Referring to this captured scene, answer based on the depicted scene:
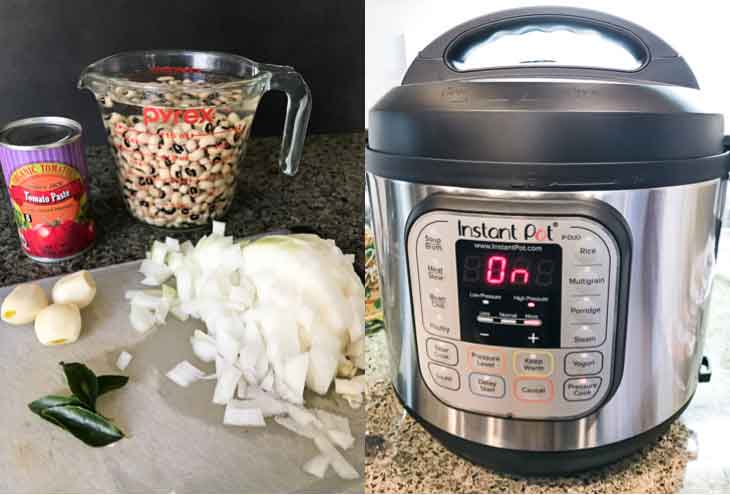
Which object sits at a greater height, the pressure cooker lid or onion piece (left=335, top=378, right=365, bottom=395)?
the pressure cooker lid

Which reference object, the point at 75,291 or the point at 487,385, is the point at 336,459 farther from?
the point at 75,291

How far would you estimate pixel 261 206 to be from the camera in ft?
3.57

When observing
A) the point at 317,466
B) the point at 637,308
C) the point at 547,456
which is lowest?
the point at 317,466

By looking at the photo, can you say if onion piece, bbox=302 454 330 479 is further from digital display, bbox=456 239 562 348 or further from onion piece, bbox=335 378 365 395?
digital display, bbox=456 239 562 348

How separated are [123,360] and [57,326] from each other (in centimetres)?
9

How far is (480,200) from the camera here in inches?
16.2

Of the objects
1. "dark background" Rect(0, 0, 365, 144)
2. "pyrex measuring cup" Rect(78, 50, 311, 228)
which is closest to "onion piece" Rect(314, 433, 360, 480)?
"pyrex measuring cup" Rect(78, 50, 311, 228)

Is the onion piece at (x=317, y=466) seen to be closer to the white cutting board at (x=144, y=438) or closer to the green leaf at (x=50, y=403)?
the white cutting board at (x=144, y=438)

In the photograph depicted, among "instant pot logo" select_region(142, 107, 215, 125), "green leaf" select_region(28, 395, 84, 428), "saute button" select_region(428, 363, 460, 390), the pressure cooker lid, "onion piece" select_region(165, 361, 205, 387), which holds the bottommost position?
"onion piece" select_region(165, 361, 205, 387)

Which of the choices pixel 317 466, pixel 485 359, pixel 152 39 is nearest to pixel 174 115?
pixel 152 39

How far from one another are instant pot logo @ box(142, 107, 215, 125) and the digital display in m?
0.58

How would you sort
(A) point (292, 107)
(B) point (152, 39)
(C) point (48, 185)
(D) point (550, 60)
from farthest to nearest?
(B) point (152, 39), (A) point (292, 107), (C) point (48, 185), (D) point (550, 60)

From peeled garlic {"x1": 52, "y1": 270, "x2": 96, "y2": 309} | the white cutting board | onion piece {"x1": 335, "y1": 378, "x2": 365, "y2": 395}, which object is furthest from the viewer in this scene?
peeled garlic {"x1": 52, "y1": 270, "x2": 96, "y2": 309}

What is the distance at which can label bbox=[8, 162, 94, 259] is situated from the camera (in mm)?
869
